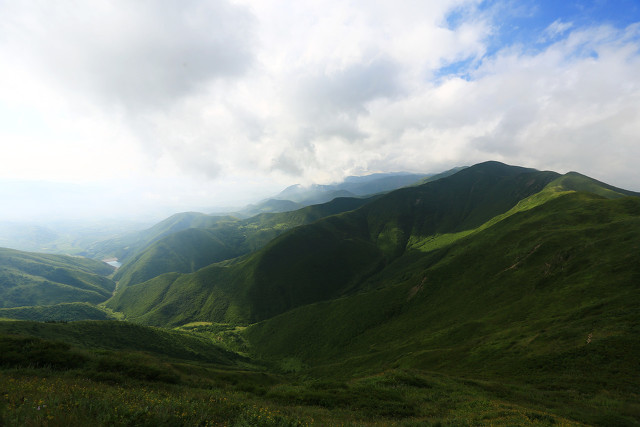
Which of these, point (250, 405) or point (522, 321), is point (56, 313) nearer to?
point (250, 405)

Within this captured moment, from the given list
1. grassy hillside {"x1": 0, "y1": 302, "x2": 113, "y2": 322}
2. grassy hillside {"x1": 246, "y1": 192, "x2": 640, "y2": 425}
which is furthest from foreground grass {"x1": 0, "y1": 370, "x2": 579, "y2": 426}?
grassy hillside {"x1": 0, "y1": 302, "x2": 113, "y2": 322}

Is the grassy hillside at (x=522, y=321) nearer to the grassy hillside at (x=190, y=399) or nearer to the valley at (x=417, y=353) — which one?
the valley at (x=417, y=353)

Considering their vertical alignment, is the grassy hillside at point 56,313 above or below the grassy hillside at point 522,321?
below

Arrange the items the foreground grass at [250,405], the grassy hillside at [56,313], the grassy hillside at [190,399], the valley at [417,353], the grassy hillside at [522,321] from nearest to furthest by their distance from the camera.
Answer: the foreground grass at [250,405] → the grassy hillside at [190,399] → the valley at [417,353] → the grassy hillside at [522,321] → the grassy hillside at [56,313]

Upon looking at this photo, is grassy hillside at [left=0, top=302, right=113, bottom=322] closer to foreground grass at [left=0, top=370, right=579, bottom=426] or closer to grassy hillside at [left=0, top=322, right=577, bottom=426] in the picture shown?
grassy hillside at [left=0, top=322, right=577, bottom=426]

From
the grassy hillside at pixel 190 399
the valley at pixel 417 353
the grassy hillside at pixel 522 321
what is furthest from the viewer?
the grassy hillside at pixel 522 321

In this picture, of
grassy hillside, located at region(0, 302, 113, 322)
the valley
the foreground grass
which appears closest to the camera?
the foreground grass

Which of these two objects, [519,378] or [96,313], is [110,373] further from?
[96,313]

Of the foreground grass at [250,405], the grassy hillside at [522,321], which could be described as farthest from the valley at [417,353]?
the grassy hillside at [522,321]

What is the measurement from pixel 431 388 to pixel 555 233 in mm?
96755

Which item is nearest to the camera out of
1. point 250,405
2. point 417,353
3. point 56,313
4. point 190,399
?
point 190,399

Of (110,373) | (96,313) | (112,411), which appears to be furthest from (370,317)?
(96,313)

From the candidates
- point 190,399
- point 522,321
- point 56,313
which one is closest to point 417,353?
point 522,321

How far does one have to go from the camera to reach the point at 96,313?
587ft
